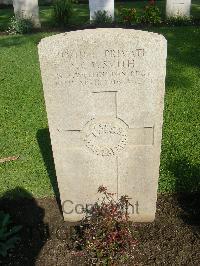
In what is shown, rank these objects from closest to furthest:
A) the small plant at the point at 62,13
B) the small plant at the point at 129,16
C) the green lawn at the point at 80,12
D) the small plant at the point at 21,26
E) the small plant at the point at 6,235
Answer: the small plant at the point at 6,235
the small plant at the point at 21,26
the small plant at the point at 129,16
the small plant at the point at 62,13
the green lawn at the point at 80,12

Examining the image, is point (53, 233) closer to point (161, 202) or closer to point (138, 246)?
point (138, 246)

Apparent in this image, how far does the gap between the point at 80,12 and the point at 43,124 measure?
290 inches

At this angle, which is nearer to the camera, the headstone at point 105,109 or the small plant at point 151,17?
the headstone at point 105,109

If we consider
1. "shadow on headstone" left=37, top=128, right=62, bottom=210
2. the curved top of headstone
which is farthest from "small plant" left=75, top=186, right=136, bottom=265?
the curved top of headstone

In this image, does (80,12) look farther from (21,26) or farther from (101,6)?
(21,26)

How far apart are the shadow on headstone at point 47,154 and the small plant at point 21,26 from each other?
5394 mm

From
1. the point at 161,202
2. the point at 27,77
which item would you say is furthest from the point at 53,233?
the point at 27,77

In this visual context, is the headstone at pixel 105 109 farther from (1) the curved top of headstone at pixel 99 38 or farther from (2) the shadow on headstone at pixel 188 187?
(2) the shadow on headstone at pixel 188 187

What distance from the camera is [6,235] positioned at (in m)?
3.58

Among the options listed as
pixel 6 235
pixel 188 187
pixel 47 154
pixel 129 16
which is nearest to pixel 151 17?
pixel 129 16

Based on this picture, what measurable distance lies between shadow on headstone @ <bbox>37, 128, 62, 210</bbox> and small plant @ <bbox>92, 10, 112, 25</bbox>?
5570mm

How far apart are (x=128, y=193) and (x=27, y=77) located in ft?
15.3

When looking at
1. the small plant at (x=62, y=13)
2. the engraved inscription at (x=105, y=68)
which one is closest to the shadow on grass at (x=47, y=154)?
the engraved inscription at (x=105, y=68)

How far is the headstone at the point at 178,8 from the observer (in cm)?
1030
